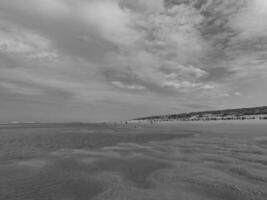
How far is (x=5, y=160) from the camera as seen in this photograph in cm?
1956

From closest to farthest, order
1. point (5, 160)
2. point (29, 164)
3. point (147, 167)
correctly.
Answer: point (147, 167) → point (29, 164) → point (5, 160)

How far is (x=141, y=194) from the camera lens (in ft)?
33.2

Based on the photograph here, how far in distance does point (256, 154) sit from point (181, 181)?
1131 centimetres

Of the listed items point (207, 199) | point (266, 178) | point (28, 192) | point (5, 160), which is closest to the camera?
point (207, 199)

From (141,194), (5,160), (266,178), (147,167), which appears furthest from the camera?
(5,160)

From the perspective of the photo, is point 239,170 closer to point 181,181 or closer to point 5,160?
point 181,181

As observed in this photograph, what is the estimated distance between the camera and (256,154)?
60.6 feet

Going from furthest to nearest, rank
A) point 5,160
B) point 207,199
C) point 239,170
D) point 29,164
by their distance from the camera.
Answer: point 5,160 < point 29,164 < point 239,170 < point 207,199

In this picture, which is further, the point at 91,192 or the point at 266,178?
the point at 266,178

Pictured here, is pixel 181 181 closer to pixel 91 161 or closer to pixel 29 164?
pixel 91 161

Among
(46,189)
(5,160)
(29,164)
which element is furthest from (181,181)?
(5,160)

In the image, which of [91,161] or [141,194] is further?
[91,161]

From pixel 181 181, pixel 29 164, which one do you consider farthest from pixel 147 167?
pixel 29 164

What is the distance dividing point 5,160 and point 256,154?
2596 centimetres
